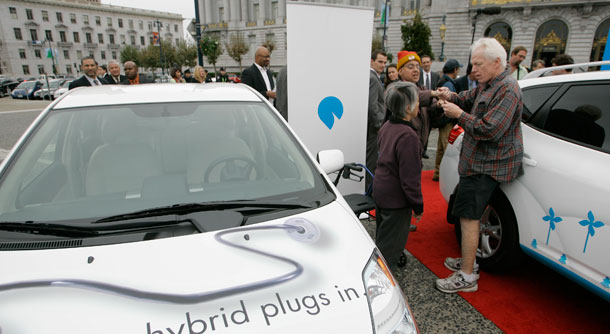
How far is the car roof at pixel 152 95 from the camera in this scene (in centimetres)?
206

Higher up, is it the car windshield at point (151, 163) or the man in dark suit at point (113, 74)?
the man in dark suit at point (113, 74)

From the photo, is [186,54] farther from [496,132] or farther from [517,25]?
[496,132]

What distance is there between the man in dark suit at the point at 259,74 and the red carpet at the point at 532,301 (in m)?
3.48

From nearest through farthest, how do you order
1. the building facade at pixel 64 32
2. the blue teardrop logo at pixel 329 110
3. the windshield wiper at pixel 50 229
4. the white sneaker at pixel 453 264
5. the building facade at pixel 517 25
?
1. the windshield wiper at pixel 50 229
2. the white sneaker at pixel 453 264
3. the blue teardrop logo at pixel 329 110
4. the building facade at pixel 517 25
5. the building facade at pixel 64 32

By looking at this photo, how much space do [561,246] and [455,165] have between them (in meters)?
1.17

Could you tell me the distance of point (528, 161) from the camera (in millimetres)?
2514

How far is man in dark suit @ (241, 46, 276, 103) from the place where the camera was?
554cm

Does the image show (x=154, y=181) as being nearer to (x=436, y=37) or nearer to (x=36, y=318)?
(x=36, y=318)

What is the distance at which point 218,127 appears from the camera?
212 centimetres

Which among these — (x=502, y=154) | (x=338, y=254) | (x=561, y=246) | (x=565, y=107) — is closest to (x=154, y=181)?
(x=338, y=254)

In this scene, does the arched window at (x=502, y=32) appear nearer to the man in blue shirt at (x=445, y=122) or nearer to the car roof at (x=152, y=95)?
the man in blue shirt at (x=445, y=122)

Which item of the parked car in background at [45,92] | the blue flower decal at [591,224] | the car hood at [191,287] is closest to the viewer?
the car hood at [191,287]

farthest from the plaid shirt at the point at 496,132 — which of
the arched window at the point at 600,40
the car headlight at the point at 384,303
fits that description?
the arched window at the point at 600,40

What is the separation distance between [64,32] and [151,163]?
95192mm
